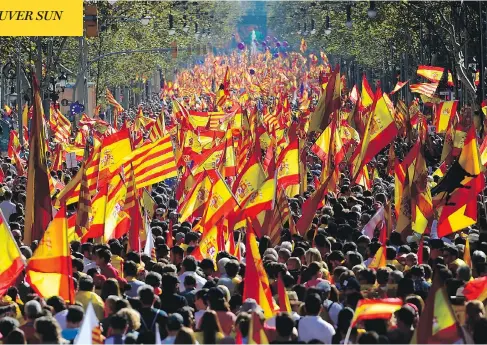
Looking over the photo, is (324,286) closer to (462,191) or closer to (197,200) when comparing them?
(462,191)

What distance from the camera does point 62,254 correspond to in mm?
12828

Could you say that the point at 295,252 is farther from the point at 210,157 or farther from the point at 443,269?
the point at 210,157

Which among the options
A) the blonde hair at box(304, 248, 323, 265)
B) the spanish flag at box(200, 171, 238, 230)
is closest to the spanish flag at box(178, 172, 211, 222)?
the spanish flag at box(200, 171, 238, 230)

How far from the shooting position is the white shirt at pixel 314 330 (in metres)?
11.5

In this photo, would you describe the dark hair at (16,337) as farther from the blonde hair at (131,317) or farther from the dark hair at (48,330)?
the blonde hair at (131,317)

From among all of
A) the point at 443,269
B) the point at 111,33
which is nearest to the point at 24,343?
the point at 443,269

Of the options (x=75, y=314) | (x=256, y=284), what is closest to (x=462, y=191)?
(x=256, y=284)

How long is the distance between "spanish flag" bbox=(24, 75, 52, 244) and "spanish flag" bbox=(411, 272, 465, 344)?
792 cm

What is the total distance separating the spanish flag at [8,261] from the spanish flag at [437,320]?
4307 millimetres

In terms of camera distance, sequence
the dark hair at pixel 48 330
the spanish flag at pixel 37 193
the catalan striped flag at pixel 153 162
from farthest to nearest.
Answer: the catalan striped flag at pixel 153 162, the spanish flag at pixel 37 193, the dark hair at pixel 48 330

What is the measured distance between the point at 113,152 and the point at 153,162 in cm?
73

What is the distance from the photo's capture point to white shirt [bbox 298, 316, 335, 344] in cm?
1150

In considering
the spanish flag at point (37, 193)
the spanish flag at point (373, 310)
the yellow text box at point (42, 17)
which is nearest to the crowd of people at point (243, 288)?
the spanish flag at point (373, 310)

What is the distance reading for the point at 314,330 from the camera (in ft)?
37.9
